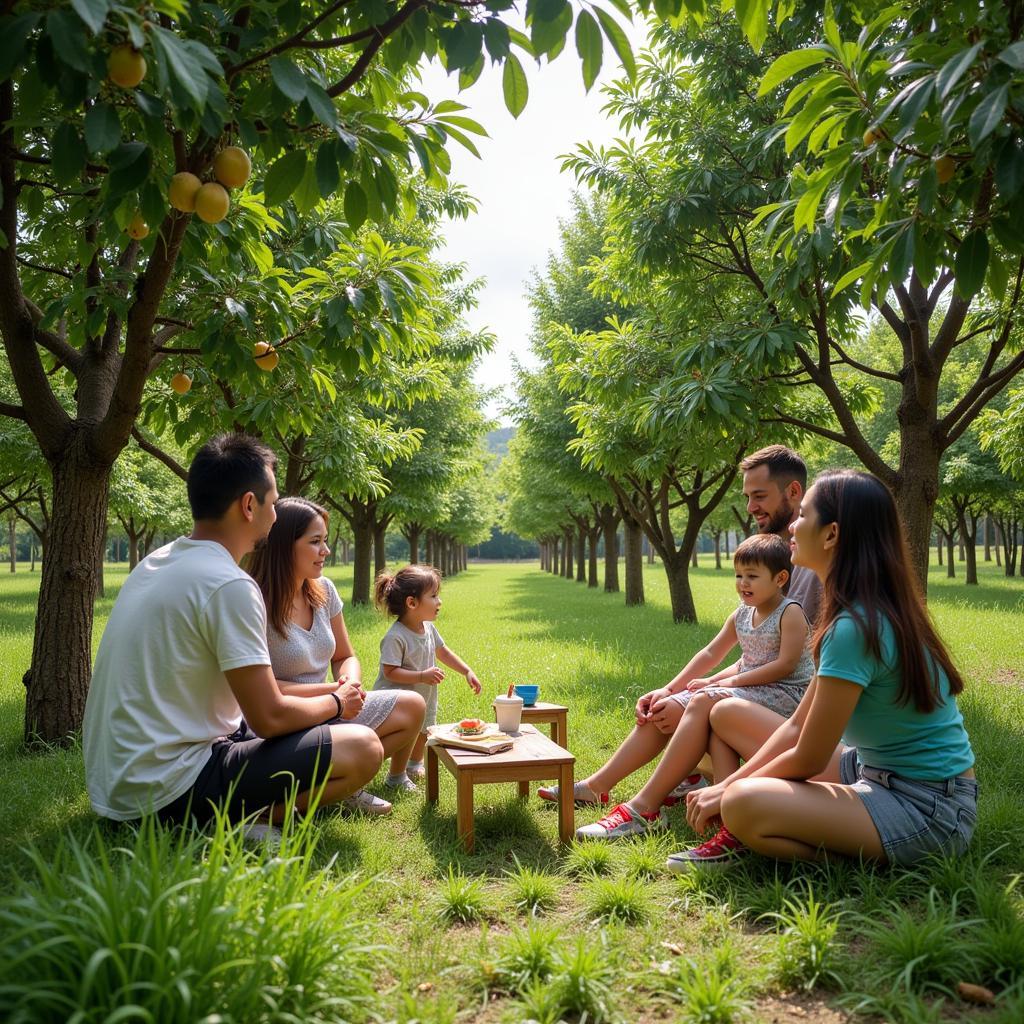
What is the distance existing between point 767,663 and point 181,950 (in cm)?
309

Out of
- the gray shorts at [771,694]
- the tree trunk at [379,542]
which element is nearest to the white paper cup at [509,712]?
the gray shorts at [771,694]

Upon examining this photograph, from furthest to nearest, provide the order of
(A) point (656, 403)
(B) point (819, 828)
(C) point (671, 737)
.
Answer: (A) point (656, 403), (C) point (671, 737), (B) point (819, 828)

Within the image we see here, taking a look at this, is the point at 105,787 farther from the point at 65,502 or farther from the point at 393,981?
the point at 65,502

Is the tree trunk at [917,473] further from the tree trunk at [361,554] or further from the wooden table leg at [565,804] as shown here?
the tree trunk at [361,554]

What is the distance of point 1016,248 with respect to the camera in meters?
2.49

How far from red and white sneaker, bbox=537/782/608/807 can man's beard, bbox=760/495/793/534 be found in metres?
1.72

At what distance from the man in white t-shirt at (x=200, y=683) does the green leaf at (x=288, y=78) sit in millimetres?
1597

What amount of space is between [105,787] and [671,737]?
2.65 metres

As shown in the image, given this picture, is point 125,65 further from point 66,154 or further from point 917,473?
point 917,473

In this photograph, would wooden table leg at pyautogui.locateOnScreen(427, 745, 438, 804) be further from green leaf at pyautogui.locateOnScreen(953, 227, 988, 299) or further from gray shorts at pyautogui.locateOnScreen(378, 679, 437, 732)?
green leaf at pyautogui.locateOnScreen(953, 227, 988, 299)

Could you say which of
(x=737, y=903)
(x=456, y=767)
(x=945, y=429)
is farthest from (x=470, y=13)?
(x=945, y=429)

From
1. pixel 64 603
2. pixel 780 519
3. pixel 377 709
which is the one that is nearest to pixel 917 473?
pixel 780 519

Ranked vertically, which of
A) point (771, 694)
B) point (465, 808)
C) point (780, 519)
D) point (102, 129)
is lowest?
point (465, 808)

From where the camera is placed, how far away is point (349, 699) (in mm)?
3855
